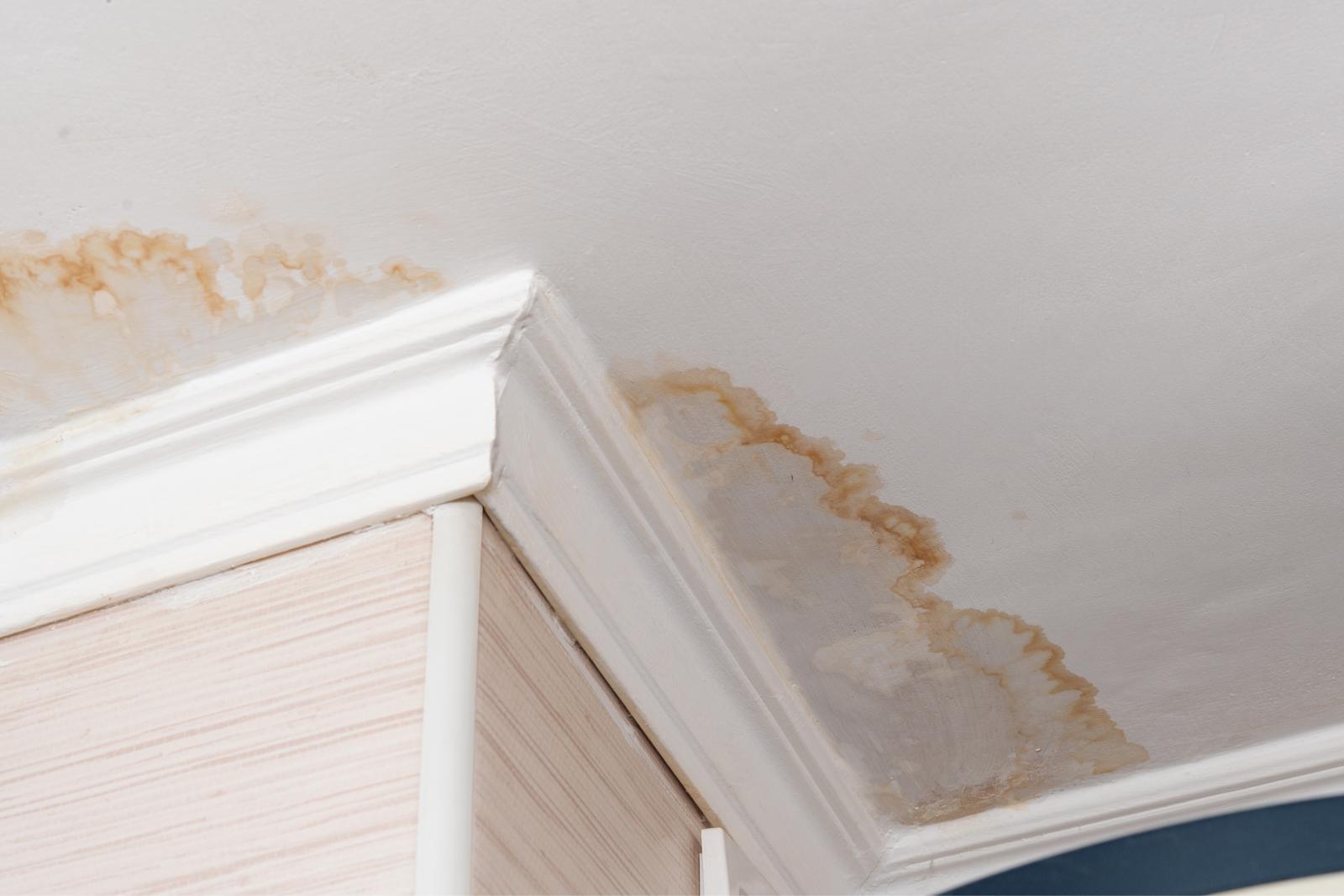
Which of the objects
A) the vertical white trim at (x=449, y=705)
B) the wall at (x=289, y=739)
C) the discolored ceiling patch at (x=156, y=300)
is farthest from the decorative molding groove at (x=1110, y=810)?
the discolored ceiling patch at (x=156, y=300)

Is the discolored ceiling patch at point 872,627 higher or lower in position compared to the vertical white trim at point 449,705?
higher

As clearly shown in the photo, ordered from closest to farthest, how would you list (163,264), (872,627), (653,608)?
(163,264) < (653,608) < (872,627)

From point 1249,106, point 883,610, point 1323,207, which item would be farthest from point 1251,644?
point 1249,106

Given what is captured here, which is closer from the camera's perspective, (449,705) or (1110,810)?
(449,705)

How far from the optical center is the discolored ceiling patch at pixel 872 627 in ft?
3.75

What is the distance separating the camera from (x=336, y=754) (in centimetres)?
89

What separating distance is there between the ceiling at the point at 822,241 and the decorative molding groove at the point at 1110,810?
248mm

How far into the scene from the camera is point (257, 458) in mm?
1051

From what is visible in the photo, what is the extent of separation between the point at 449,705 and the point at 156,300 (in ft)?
1.30

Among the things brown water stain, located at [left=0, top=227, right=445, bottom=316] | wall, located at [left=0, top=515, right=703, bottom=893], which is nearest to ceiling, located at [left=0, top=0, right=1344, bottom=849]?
brown water stain, located at [left=0, top=227, right=445, bottom=316]

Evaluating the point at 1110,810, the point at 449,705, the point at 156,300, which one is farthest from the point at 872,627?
the point at 156,300

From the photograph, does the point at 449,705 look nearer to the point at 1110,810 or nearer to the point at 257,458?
the point at 257,458

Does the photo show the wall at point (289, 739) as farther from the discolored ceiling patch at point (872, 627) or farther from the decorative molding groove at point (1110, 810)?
the decorative molding groove at point (1110, 810)

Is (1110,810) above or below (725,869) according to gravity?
above
